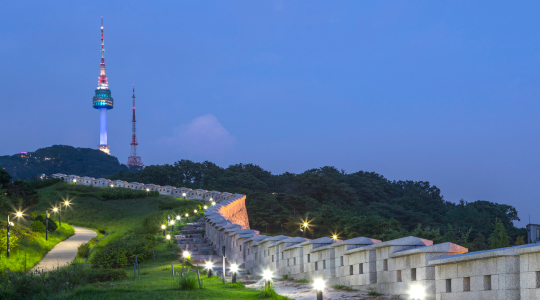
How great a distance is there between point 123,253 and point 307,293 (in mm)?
11834

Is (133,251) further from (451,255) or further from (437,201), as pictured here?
(437,201)

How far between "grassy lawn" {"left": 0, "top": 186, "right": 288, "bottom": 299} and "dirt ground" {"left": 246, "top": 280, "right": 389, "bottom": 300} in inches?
28.2

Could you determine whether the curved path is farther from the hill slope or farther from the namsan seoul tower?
the namsan seoul tower

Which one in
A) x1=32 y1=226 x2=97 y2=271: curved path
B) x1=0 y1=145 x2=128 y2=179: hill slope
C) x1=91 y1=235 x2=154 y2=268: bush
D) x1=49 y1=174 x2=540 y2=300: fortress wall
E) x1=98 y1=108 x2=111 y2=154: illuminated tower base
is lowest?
x1=32 y1=226 x2=97 y2=271: curved path

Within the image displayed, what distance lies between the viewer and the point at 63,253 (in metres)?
29.9

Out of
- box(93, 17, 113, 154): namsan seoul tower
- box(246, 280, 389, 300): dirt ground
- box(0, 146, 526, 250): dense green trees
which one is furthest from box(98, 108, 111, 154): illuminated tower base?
box(246, 280, 389, 300): dirt ground

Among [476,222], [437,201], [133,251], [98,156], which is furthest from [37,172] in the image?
[133,251]

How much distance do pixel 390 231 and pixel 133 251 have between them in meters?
30.3

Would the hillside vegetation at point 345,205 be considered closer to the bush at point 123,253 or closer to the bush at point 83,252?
the bush at point 83,252

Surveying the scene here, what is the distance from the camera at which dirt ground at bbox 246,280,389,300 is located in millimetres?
10312

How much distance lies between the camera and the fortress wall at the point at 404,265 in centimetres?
680

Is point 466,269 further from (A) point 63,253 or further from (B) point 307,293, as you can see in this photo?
(A) point 63,253

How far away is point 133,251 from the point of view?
21.2m

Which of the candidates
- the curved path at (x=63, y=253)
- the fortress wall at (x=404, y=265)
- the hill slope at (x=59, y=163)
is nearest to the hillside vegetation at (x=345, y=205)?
the curved path at (x=63, y=253)
